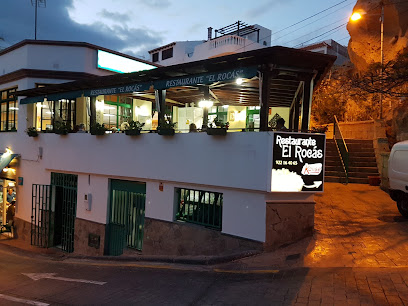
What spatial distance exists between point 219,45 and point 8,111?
21529 mm

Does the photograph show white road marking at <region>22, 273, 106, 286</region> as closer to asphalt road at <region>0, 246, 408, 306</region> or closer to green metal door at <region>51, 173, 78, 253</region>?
asphalt road at <region>0, 246, 408, 306</region>

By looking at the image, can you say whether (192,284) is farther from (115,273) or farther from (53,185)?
(53,185)

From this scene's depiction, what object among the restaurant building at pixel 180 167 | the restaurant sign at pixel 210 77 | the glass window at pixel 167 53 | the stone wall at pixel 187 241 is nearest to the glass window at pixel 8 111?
the restaurant building at pixel 180 167

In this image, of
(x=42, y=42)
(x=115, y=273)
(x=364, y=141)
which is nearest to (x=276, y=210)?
(x=115, y=273)

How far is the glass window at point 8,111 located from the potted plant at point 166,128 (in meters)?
10.8

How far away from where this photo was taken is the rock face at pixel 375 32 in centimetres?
2333

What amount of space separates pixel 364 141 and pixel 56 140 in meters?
15.5

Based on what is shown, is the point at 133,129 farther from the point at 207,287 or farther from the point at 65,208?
the point at 207,287

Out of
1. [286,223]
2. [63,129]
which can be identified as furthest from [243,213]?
[63,129]

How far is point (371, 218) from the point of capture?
1017cm

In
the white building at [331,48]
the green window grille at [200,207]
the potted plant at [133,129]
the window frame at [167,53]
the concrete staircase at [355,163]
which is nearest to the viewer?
the green window grille at [200,207]

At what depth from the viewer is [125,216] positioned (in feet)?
39.5

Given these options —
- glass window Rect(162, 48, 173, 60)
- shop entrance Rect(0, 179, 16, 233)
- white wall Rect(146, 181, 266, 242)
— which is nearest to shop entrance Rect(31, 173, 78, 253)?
shop entrance Rect(0, 179, 16, 233)

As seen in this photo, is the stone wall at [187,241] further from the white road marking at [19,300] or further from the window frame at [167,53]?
the window frame at [167,53]
